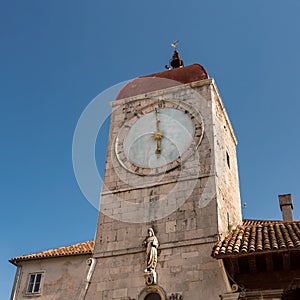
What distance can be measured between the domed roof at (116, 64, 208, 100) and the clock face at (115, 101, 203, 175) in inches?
31.5

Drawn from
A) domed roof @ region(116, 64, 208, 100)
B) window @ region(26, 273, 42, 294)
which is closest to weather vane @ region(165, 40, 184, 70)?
domed roof @ region(116, 64, 208, 100)

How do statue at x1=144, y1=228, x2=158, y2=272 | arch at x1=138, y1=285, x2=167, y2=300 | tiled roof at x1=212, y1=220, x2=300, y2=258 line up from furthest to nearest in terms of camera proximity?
statue at x1=144, y1=228, x2=158, y2=272
arch at x1=138, y1=285, x2=167, y2=300
tiled roof at x1=212, y1=220, x2=300, y2=258

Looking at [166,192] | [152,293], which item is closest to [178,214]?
[166,192]

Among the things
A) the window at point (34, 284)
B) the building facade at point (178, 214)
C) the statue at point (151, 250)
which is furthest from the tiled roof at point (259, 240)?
the window at point (34, 284)

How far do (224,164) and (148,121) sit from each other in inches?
104

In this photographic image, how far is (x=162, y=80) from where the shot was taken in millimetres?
13984

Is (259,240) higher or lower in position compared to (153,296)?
higher

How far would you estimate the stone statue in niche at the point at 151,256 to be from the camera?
10086 mm

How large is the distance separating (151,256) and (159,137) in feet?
12.5

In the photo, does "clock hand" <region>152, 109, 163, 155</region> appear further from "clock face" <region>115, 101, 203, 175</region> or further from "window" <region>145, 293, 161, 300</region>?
"window" <region>145, 293, 161, 300</region>

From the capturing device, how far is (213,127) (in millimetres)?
12203

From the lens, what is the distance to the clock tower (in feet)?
33.2

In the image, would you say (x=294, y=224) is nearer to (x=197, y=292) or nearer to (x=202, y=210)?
(x=202, y=210)

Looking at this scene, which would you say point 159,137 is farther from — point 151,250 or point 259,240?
point 259,240
